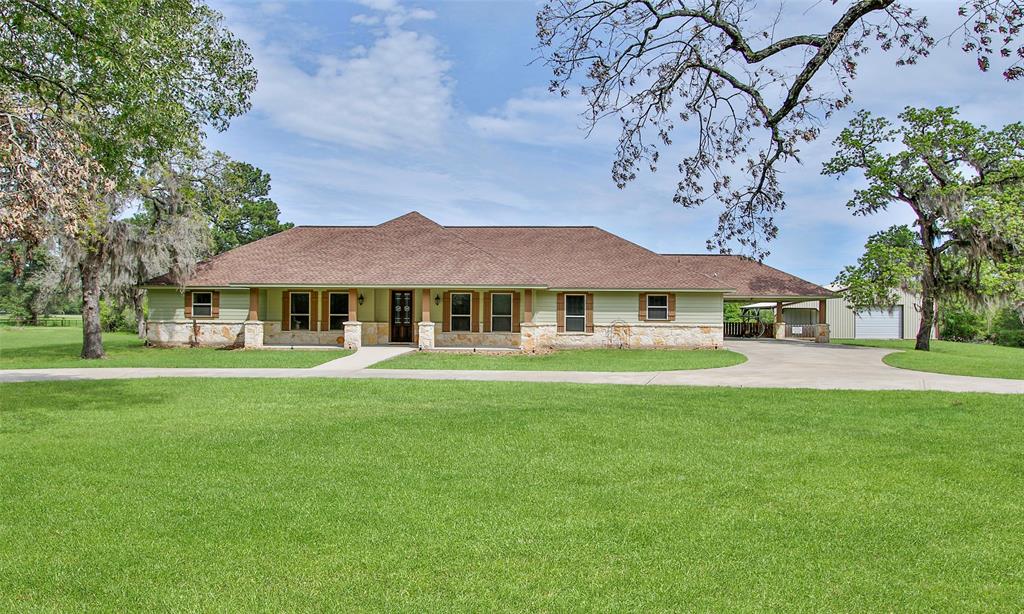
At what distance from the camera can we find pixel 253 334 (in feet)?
83.7

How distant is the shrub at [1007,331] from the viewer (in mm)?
39812

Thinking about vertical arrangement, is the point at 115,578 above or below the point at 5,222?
below

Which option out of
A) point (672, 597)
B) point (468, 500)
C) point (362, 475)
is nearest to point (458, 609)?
point (672, 597)

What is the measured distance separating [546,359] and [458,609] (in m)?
18.3

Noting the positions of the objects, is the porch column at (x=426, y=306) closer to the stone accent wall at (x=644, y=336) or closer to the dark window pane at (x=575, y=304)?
the stone accent wall at (x=644, y=336)

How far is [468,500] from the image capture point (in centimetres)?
607

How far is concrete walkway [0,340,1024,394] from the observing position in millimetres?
15203

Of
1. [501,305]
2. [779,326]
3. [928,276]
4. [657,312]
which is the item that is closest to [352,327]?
[501,305]

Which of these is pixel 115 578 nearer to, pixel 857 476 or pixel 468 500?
pixel 468 500

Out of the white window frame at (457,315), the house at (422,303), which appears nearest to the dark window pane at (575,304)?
the house at (422,303)

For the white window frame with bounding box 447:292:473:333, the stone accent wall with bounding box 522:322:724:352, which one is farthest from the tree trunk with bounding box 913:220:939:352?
the white window frame with bounding box 447:292:473:333

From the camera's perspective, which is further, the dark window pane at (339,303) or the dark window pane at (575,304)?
the dark window pane at (575,304)

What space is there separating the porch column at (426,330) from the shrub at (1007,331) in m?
33.6

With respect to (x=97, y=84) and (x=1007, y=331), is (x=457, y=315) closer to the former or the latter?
(x=97, y=84)
